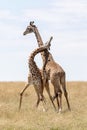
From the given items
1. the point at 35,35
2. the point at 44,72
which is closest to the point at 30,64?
the point at 44,72

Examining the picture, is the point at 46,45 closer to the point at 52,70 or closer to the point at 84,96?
the point at 52,70

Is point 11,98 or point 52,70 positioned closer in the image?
point 52,70

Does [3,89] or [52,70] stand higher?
Result: [52,70]

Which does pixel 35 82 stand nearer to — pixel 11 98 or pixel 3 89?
pixel 11 98

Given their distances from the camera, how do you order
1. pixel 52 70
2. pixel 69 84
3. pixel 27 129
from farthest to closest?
1. pixel 69 84
2. pixel 52 70
3. pixel 27 129

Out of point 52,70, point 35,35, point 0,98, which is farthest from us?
point 0,98

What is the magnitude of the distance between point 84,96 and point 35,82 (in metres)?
7.74

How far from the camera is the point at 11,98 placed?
77.2ft

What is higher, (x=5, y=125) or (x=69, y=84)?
(x=5, y=125)

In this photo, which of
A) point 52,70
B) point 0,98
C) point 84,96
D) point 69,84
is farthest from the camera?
point 69,84

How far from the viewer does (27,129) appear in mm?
12023

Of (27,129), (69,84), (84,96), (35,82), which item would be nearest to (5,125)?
(27,129)

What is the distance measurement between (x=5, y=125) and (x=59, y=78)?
521cm

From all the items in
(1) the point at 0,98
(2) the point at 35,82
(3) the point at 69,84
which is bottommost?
(3) the point at 69,84
